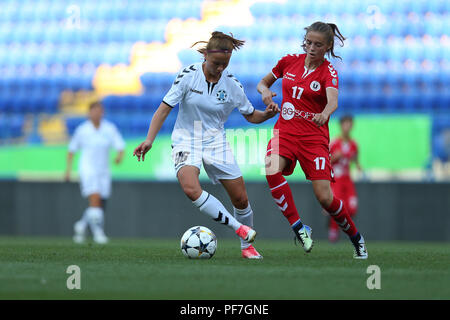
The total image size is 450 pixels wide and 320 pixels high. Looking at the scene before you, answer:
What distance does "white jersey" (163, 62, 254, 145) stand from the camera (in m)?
7.18

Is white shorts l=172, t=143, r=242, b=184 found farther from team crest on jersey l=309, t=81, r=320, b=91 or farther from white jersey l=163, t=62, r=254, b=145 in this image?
team crest on jersey l=309, t=81, r=320, b=91

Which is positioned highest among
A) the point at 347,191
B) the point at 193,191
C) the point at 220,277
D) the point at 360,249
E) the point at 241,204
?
the point at 347,191

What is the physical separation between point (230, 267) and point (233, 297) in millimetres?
1598

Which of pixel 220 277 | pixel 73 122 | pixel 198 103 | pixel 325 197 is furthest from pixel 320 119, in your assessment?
pixel 73 122

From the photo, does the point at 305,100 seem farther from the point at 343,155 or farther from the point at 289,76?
the point at 343,155

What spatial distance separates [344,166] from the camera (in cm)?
1270

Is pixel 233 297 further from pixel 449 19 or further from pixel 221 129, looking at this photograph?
pixel 449 19

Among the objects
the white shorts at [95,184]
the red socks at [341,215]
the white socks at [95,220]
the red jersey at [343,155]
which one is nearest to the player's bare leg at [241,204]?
the red socks at [341,215]

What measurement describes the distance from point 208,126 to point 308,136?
820mm

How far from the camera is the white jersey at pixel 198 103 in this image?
7176 millimetres

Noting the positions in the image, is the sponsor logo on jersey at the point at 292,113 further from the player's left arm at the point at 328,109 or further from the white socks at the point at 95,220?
the white socks at the point at 95,220

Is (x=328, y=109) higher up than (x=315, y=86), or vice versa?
(x=315, y=86)

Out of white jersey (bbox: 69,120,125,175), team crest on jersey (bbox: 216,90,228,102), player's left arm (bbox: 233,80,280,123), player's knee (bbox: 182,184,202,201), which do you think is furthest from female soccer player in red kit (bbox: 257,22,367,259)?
white jersey (bbox: 69,120,125,175)

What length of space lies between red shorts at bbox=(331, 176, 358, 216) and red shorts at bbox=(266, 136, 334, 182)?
5330mm
